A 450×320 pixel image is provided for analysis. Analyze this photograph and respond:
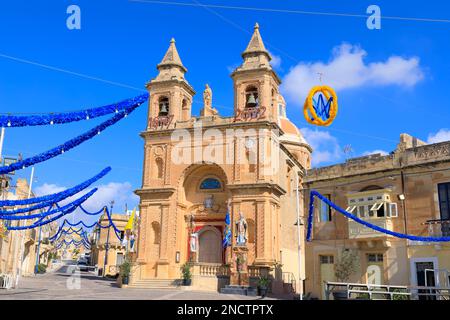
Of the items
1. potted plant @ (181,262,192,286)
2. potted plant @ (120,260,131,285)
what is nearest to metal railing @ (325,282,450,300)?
potted plant @ (181,262,192,286)

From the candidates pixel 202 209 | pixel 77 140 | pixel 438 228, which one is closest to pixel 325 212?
Answer: pixel 438 228

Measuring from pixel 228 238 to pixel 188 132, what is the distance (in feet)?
29.9

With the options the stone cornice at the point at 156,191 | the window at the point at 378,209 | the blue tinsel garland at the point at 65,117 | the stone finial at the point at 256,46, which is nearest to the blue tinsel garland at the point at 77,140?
the blue tinsel garland at the point at 65,117

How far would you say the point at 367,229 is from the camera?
26.1 metres

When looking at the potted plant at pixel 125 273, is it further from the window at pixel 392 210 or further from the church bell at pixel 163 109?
the window at pixel 392 210

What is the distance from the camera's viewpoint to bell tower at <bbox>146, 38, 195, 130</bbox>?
3947cm

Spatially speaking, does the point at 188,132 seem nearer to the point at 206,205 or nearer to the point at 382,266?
the point at 206,205

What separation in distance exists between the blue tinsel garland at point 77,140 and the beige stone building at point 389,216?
592 inches

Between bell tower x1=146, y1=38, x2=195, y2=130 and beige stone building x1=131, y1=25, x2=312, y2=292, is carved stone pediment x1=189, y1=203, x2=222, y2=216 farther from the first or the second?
bell tower x1=146, y1=38, x2=195, y2=130

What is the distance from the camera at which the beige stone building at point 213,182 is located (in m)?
34.8

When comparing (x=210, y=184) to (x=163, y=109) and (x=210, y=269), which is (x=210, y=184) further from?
(x=210, y=269)

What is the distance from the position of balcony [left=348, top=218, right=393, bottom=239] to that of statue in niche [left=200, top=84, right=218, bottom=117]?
20.6 m

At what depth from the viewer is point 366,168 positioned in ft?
90.7
